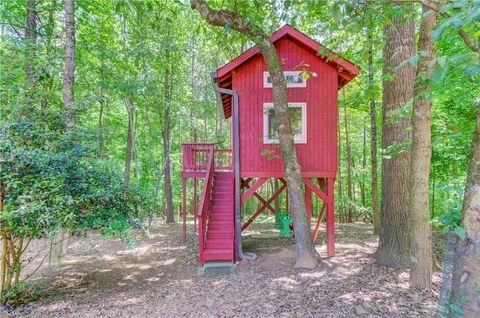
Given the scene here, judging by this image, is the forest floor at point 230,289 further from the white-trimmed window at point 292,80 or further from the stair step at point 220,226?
the white-trimmed window at point 292,80

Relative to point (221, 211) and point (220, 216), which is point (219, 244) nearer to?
point (220, 216)

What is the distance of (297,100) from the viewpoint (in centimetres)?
716

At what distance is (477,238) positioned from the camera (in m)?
2.46

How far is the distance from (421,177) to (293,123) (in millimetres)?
3562

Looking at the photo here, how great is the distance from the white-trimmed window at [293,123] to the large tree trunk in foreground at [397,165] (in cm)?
190

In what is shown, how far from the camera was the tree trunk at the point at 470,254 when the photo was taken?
2.44 meters

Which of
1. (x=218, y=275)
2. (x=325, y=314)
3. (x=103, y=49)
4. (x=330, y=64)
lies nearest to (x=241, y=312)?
(x=325, y=314)

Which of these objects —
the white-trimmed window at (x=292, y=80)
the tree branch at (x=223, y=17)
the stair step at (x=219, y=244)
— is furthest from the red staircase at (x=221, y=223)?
the tree branch at (x=223, y=17)

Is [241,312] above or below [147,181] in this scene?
below

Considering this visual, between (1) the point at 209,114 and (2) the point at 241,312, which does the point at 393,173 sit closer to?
(2) the point at 241,312

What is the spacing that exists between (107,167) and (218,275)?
3137 mm

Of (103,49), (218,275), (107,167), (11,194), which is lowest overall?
(218,275)

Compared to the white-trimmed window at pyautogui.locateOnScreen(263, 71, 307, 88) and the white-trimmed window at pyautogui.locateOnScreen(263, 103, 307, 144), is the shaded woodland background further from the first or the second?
the white-trimmed window at pyautogui.locateOnScreen(263, 103, 307, 144)

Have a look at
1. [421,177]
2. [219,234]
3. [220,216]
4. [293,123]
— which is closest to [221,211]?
[220,216]
